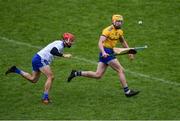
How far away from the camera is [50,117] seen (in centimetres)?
1507

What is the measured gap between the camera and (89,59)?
20.7 meters

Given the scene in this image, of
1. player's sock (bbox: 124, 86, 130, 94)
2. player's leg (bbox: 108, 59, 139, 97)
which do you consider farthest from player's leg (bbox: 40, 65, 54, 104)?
player's sock (bbox: 124, 86, 130, 94)

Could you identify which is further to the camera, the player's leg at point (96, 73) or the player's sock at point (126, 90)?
the player's leg at point (96, 73)

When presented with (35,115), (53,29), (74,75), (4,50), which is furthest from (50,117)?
(53,29)

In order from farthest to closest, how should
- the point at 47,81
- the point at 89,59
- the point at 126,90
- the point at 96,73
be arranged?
1. the point at 89,59
2. the point at 96,73
3. the point at 126,90
4. the point at 47,81

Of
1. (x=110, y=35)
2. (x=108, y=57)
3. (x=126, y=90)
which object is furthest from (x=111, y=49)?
(x=126, y=90)

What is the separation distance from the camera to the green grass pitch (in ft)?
51.7

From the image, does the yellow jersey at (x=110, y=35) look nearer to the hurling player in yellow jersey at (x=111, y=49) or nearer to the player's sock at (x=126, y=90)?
the hurling player in yellow jersey at (x=111, y=49)

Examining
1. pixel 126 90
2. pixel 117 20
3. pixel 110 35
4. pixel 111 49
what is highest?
pixel 117 20

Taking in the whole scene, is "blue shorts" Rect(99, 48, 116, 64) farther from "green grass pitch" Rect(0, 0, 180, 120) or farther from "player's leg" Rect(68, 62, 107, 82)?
"green grass pitch" Rect(0, 0, 180, 120)

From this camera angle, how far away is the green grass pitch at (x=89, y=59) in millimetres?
15758

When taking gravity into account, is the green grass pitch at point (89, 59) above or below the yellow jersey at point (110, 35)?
below

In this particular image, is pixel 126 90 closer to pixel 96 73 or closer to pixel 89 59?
pixel 96 73

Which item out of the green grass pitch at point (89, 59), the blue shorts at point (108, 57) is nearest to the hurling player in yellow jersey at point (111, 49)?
the blue shorts at point (108, 57)
